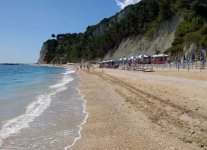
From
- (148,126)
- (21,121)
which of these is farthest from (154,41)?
(148,126)

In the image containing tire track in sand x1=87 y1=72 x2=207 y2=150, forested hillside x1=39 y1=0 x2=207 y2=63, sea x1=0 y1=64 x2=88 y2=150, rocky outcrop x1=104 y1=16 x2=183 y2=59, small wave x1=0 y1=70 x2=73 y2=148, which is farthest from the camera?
rocky outcrop x1=104 y1=16 x2=183 y2=59

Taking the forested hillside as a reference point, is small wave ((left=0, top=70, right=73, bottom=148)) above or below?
below

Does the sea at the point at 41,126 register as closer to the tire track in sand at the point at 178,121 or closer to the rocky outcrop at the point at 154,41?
the tire track in sand at the point at 178,121

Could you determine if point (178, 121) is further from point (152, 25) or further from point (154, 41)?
point (152, 25)

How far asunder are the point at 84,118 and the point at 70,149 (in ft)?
13.6

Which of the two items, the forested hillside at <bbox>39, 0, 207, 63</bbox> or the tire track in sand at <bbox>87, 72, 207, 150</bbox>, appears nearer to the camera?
the tire track in sand at <bbox>87, 72, 207, 150</bbox>

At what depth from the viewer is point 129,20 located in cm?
10381

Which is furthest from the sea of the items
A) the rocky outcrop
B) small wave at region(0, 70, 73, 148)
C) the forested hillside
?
the rocky outcrop

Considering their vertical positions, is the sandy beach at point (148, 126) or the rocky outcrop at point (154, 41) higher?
the rocky outcrop at point (154, 41)

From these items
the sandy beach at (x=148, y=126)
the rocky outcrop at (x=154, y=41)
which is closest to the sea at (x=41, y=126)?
the sandy beach at (x=148, y=126)

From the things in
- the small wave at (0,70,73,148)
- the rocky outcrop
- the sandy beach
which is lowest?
the small wave at (0,70,73,148)

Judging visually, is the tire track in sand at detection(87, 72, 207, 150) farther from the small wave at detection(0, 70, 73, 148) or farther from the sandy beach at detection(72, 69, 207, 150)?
the small wave at detection(0, 70, 73, 148)

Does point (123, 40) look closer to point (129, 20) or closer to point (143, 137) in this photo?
point (129, 20)

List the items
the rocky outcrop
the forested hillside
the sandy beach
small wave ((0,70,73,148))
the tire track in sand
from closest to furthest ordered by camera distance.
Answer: the sandy beach → the tire track in sand → small wave ((0,70,73,148)) → the forested hillside → the rocky outcrop
